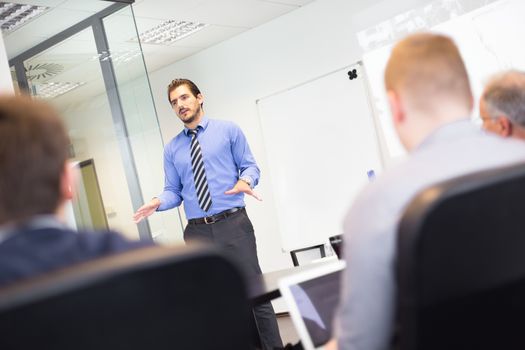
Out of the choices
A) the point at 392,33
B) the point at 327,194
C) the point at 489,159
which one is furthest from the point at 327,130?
the point at 489,159

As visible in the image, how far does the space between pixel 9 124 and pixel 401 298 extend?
635 millimetres

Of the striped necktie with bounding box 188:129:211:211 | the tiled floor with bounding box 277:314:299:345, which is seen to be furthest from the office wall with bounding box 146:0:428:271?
the striped necktie with bounding box 188:129:211:211

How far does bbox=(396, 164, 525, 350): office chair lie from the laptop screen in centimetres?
66

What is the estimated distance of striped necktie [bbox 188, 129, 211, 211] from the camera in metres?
4.05

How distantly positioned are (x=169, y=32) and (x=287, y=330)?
291 centimetres

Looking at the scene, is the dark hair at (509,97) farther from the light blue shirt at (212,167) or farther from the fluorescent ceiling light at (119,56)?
the fluorescent ceiling light at (119,56)

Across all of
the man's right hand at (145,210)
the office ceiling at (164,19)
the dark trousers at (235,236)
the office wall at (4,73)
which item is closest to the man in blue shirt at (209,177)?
the dark trousers at (235,236)

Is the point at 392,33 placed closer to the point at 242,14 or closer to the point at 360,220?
the point at 242,14

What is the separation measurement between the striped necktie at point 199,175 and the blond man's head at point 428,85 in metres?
2.76

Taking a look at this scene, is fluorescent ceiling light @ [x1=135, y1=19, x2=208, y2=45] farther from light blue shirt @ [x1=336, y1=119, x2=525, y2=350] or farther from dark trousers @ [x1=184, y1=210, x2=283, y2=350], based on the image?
light blue shirt @ [x1=336, y1=119, x2=525, y2=350]

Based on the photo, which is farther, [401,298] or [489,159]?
[489,159]

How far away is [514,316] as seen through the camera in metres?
1.09

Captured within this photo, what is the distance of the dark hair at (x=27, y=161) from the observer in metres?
1.00

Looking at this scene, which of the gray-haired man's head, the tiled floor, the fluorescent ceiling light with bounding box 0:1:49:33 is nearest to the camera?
the gray-haired man's head
